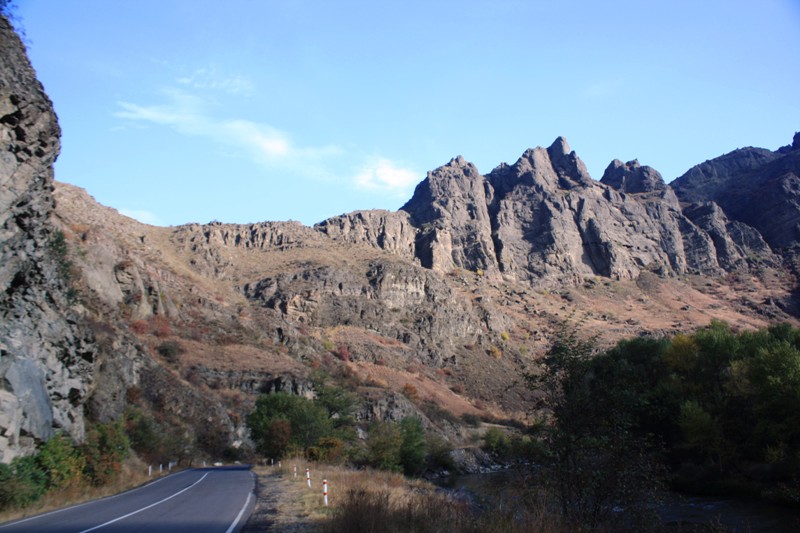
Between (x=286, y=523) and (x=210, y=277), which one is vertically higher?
(x=210, y=277)

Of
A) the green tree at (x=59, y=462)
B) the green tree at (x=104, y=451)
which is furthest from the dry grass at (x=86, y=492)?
the green tree at (x=104, y=451)

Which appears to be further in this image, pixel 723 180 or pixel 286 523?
pixel 723 180

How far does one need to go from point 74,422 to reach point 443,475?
3371 cm

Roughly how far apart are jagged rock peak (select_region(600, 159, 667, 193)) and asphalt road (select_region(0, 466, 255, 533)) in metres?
176

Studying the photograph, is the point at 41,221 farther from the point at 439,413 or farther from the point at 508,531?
the point at 439,413

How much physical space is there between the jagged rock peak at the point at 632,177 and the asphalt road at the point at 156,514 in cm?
17625

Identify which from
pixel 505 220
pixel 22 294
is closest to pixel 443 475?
pixel 22 294

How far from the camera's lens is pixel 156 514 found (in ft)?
41.8

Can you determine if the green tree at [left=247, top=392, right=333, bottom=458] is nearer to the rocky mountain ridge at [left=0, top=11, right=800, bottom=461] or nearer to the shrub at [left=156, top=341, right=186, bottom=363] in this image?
the rocky mountain ridge at [left=0, top=11, right=800, bottom=461]

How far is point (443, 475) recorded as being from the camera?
152 feet

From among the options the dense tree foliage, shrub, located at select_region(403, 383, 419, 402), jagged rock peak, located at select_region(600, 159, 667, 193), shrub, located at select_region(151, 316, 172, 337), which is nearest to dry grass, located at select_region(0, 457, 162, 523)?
the dense tree foliage

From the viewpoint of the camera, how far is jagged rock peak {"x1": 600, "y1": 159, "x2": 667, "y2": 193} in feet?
576

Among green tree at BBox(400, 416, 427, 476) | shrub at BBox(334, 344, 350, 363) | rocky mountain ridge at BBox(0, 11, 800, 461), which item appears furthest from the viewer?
shrub at BBox(334, 344, 350, 363)

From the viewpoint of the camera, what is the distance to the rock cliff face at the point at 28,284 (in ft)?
49.4
